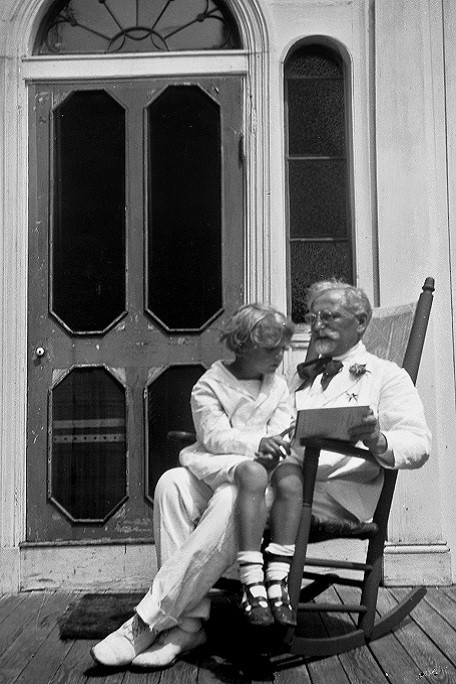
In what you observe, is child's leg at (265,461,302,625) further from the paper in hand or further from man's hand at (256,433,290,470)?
the paper in hand

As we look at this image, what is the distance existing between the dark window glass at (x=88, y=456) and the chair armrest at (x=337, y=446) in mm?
1405

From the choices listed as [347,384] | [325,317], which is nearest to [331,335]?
[325,317]

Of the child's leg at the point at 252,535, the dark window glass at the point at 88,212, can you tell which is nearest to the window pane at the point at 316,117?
the dark window glass at the point at 88,212

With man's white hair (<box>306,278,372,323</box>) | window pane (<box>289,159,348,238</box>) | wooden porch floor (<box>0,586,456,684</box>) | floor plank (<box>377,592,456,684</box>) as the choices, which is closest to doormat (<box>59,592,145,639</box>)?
wooden porch floor (<box>0,586,456,684</box>)

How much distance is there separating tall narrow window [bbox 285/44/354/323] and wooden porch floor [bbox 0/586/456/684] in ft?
5.13

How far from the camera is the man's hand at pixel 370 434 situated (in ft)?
7.82

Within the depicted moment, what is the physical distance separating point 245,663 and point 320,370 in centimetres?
102

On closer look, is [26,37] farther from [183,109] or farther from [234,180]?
[234,180]

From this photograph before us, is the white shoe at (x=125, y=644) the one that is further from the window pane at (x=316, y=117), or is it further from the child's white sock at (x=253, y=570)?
the window pane at (x=316, y=117)

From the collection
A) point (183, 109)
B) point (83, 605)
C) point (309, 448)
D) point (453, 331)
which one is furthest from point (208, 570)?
point (183, 109)

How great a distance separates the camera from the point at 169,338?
364 centimetres

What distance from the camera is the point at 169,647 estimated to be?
7.84 ft

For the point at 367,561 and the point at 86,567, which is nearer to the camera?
the point at 367,561

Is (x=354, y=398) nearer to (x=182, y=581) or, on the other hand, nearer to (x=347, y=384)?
(x=347, y=384)
